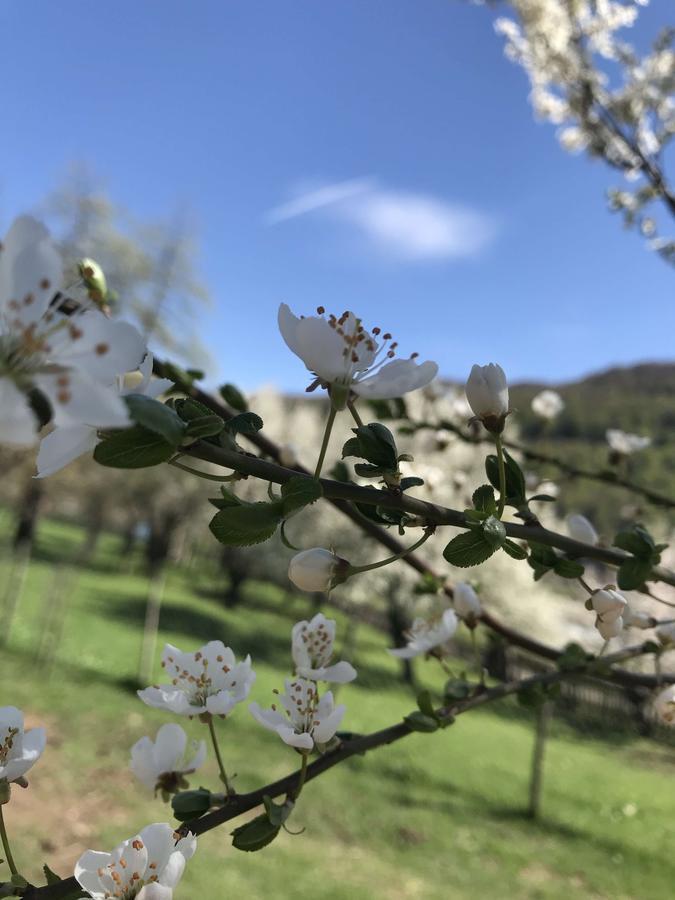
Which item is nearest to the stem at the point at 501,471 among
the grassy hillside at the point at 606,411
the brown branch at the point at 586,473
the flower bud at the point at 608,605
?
the flower bud at the point at 608,605

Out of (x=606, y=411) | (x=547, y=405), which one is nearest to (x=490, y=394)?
(x=547, y=405)

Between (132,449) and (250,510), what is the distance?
90 millimetres

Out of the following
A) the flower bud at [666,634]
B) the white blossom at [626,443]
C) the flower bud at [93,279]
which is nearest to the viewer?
the flower bud at [93,279]

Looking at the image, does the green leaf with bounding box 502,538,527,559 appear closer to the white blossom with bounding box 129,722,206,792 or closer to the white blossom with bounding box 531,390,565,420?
the white blossom with bounding box 129,722,206,792

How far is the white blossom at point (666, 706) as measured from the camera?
81 cm

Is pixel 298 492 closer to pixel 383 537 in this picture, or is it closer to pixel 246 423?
pixel 246 423

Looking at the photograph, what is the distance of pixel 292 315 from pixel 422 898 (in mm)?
5154

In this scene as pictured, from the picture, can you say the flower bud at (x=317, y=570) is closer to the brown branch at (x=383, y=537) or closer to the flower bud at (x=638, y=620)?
the brown branch at (x=383, y=537)

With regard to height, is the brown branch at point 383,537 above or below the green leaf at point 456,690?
above

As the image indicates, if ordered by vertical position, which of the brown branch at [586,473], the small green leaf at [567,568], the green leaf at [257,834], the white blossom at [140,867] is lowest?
the white blossom at [140,867]

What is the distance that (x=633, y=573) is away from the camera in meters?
0.66

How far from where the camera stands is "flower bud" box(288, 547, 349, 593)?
558mm

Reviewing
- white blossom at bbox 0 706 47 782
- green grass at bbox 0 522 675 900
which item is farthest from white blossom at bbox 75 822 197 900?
green grass at bbox 0 522 675 900

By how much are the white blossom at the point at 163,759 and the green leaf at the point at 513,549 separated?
417 mm
